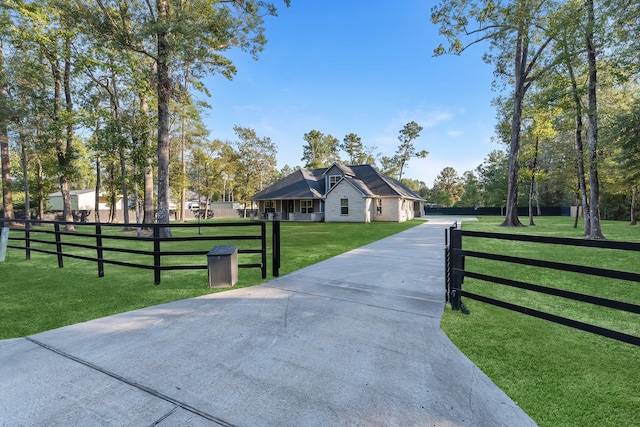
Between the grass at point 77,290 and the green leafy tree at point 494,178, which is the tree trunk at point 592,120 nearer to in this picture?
the grass at point 77,290

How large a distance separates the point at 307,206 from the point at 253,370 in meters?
25.9

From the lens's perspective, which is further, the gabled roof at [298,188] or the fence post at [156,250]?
the gabled roof at [298,188]

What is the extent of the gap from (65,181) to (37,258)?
43.4 ft

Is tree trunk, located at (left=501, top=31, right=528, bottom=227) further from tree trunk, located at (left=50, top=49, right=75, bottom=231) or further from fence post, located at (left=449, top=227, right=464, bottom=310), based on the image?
tree trunk, located at (left=50, top=49, right=75, bottom=231)

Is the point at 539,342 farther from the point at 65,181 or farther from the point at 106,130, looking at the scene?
the point at 65,181

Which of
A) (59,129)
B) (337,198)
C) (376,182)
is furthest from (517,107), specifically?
(59,129)

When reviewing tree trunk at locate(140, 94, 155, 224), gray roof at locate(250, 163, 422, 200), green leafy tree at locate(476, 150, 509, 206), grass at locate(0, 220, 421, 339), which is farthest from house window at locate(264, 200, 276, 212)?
green leafy tree at locate(476, 150, 509, 206)

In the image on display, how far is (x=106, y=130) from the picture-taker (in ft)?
47.3

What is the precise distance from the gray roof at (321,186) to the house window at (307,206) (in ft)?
3.64


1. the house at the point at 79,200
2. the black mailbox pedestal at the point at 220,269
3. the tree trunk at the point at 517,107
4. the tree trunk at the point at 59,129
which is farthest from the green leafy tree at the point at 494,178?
the house at the point at 79,200

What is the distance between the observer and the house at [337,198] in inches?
1021

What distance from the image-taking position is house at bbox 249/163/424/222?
2592 centimetres

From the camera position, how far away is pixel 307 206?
28359 mm

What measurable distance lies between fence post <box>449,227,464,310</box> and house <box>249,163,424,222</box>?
2126 centimetres
